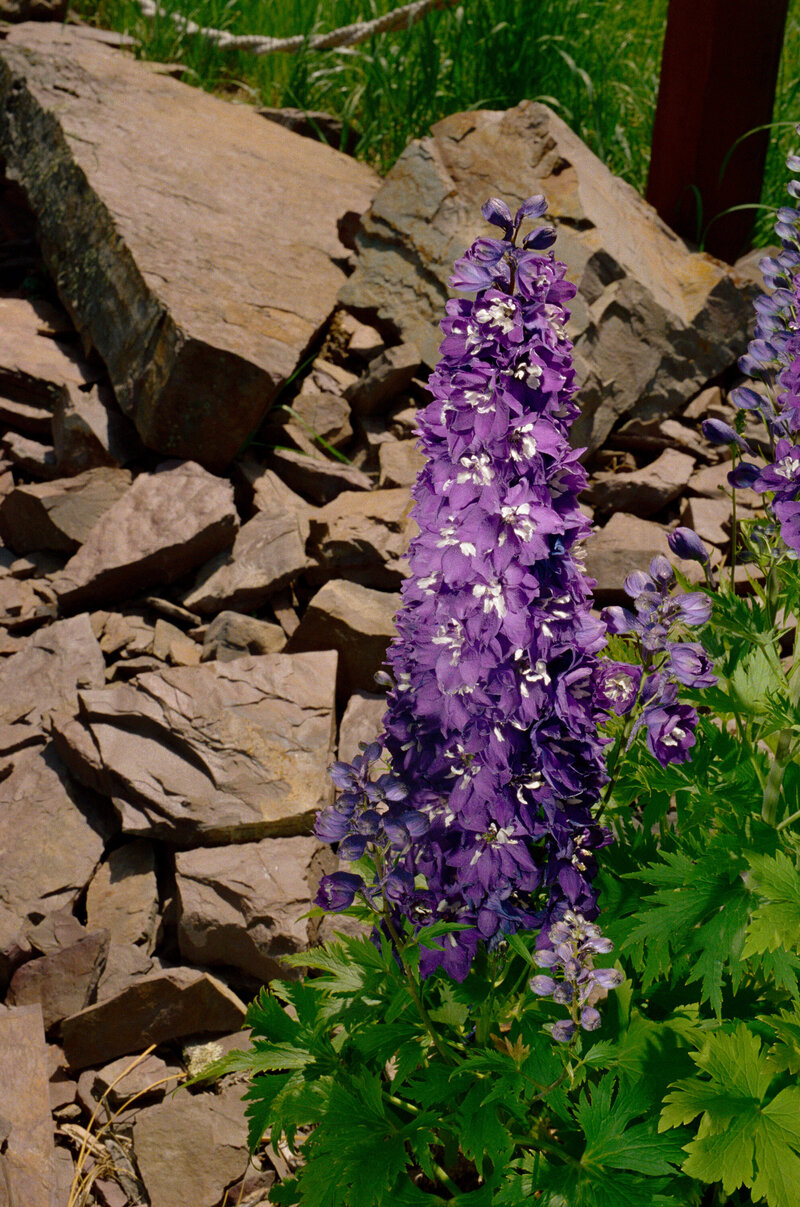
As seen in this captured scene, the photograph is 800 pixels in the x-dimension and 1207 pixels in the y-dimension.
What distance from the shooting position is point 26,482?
4926mm

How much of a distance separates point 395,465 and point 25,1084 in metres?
2.85

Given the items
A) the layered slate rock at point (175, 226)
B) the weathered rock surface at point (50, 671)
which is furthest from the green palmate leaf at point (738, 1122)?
the layered slate rock at point (175, 226)

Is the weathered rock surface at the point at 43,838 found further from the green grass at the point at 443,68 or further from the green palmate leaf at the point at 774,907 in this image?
the green grass at the point at 443,68

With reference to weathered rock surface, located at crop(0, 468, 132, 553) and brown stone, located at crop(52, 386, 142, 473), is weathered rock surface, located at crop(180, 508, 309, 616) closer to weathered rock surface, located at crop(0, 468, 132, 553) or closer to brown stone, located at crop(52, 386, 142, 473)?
weathered rock surface, located at crop(0, 468, 132, 553)

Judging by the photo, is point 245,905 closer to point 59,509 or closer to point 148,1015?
point 148,1015

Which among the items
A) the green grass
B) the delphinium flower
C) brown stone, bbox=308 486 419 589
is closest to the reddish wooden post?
the green grass

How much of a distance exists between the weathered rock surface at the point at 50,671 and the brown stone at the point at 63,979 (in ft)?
3.16

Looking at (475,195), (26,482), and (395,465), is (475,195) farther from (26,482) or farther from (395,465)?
(26,482)

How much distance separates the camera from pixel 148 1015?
122 inches

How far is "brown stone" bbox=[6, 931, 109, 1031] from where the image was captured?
3.15 m

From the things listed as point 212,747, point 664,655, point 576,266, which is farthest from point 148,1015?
point 576,266

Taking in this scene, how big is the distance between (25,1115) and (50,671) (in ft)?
5.55

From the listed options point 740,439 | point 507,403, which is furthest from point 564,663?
point 740,439

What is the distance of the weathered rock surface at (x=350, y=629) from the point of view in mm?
3891
